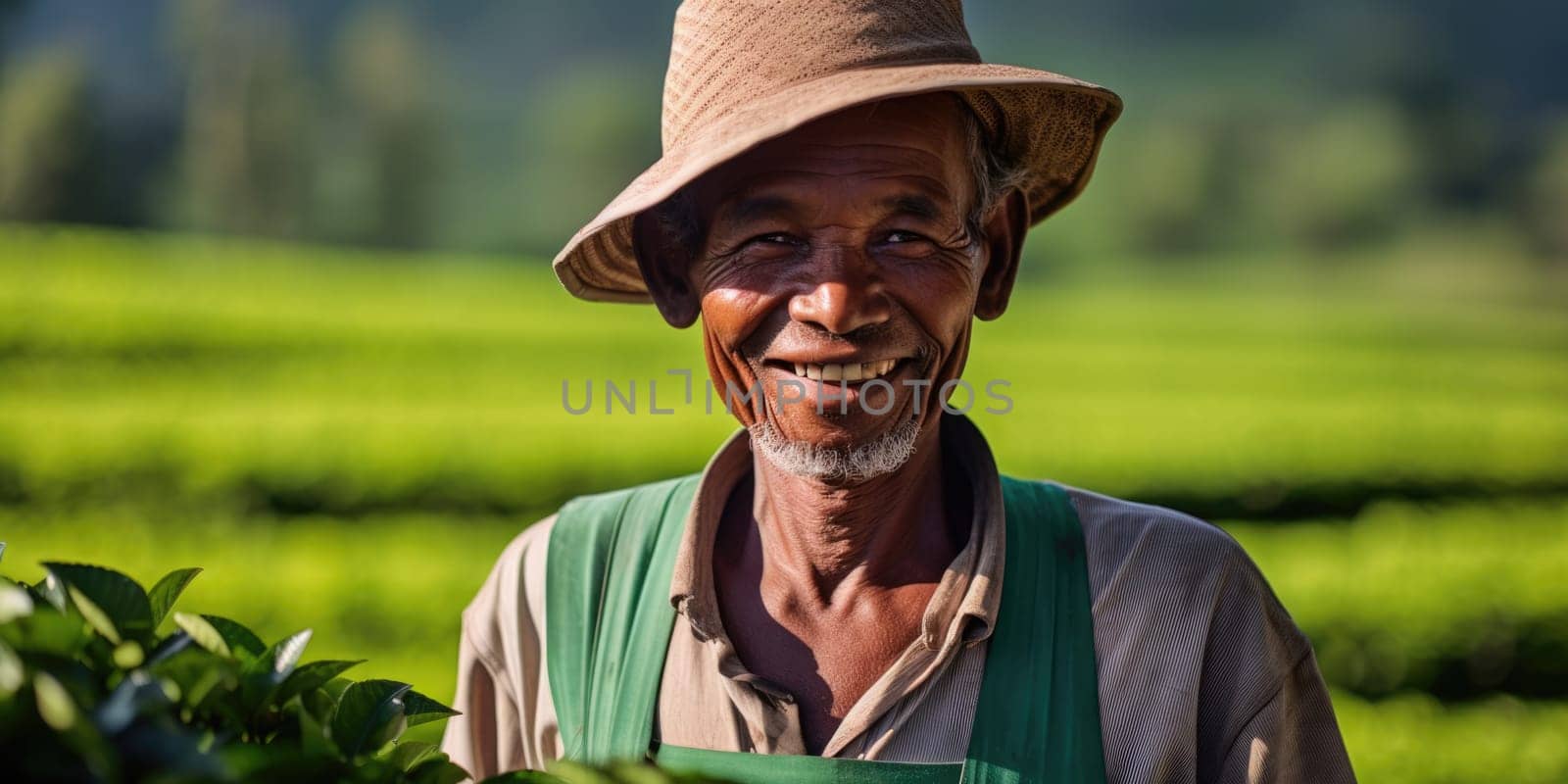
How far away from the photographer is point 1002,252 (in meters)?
2.43

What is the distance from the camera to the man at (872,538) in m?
2.07

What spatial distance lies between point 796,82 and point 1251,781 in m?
1.17

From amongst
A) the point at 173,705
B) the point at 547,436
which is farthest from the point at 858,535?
the point at 547,436

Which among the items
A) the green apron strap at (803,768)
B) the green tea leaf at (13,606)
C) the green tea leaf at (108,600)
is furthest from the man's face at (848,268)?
the green tea leaf at (13,606)

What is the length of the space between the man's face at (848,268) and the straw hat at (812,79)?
8 cm

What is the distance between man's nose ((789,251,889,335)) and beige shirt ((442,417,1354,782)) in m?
0.37

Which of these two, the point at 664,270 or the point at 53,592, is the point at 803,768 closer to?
the point at 664,270

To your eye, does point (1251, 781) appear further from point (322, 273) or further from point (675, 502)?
point (322, 273)

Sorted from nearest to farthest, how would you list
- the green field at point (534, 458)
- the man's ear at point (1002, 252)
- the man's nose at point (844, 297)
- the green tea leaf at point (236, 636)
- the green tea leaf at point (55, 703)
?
the green tea leaf at point (55, 703)
the green tea leaf at point (236, 636)
the man's nose at point (844, 297)
the man's ear at point (1002, 252)
the green field at point (534, 458)

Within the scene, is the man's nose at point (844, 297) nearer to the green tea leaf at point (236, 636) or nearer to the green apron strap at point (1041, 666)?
the green apron strap at point (1041, 666)

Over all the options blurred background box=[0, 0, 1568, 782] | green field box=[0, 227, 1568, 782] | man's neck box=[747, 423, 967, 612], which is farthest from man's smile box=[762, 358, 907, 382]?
blurred background box=[0, 0, 1568, 782]

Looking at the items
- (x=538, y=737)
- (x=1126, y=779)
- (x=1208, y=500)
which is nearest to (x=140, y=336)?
(x=1208, y=500)

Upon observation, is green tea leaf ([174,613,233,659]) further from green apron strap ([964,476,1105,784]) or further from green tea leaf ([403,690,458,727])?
green apron strap ([964,476,1105,784])

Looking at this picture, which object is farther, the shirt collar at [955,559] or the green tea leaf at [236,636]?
the shirt collar at [955,559]
